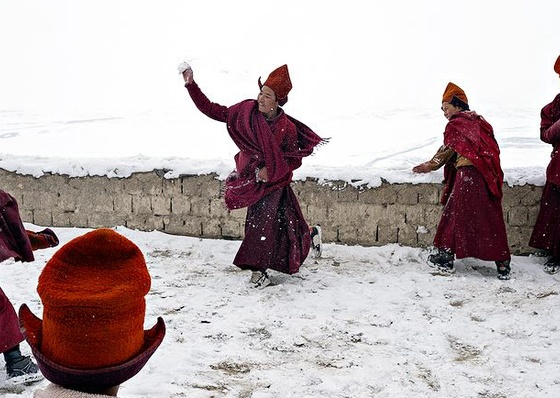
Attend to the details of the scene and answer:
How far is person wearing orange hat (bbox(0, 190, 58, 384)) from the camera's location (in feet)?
10.2

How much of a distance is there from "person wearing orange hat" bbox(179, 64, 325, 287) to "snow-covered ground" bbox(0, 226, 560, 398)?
262 mm

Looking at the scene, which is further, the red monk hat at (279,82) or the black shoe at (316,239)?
the black shoe at (316,239)

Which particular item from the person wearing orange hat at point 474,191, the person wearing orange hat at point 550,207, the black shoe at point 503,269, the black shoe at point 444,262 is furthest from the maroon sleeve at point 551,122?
the black shoe at point 444,262

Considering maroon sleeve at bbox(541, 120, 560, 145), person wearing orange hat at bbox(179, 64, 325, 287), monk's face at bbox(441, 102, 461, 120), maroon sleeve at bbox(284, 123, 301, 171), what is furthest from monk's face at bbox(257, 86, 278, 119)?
maroon sleeve at bbox(541, 120, 560, 145)

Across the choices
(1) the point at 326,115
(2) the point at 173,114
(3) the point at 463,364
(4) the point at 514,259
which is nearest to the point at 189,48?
(2) the point at 173,114

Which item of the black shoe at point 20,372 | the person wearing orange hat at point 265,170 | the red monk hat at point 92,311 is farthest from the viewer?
the person wearing orange hat at point 265,170

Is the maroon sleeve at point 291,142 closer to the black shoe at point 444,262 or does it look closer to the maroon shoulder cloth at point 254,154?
the maroon shoulder cloth at point 254,154

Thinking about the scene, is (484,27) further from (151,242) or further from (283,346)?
(283,346)

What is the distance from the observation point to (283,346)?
3887mm

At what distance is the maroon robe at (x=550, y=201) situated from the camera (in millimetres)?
5188

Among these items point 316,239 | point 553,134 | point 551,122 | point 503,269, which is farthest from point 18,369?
point 551,122

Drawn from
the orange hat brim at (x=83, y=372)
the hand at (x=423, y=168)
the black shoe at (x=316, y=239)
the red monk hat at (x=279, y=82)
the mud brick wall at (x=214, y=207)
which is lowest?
the black shoe at (x=316, y=239)

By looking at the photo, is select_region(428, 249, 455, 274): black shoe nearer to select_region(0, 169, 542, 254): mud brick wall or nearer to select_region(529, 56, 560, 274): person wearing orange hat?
select_region(0, 169, 542, 254): mud brick wall

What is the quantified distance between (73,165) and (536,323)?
177 inches
